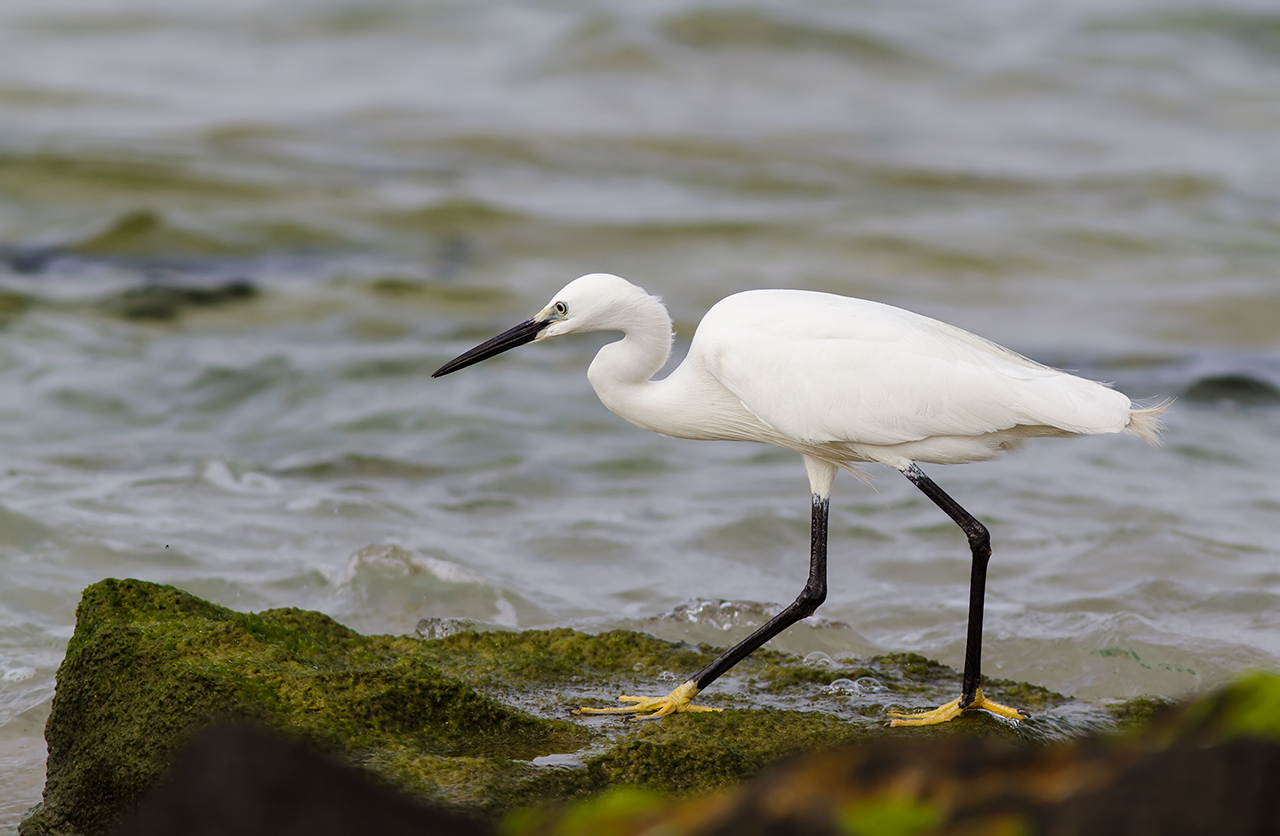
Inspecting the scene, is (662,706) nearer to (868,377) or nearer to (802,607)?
(802,607)

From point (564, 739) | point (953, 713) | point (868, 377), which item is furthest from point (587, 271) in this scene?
point (564, 739)

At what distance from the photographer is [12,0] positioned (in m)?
23.5

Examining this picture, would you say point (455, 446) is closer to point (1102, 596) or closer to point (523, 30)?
point (1102, 596)

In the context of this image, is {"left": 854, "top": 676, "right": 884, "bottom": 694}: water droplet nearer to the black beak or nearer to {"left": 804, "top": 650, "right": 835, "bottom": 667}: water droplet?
{"left": 804, "top": 650, "right": 835, "bottom": 667}: water droplet

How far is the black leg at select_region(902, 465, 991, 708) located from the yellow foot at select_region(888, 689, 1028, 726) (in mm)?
23

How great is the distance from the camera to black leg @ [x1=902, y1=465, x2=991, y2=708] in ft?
14.5

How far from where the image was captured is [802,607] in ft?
15.9

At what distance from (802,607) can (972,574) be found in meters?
0.68

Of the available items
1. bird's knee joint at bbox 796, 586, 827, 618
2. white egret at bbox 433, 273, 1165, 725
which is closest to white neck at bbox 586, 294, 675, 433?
white egret at bbox 433, 273, 1165, 725

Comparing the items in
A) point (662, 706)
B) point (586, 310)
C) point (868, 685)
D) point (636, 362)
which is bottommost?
point (868, 685)

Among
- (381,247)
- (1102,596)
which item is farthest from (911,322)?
(381,247)

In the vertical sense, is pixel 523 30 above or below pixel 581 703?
above

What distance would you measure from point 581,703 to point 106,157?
1386 cm

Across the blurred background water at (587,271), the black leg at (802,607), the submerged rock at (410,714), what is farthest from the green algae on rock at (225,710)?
the black leg at (802,607)
